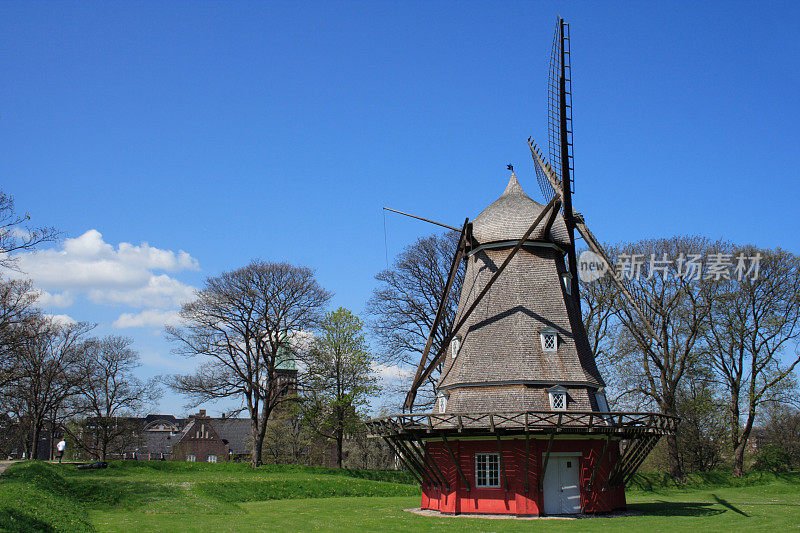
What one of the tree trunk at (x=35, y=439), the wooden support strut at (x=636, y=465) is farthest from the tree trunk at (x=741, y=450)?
the tree trunk at (x=35, y=439)

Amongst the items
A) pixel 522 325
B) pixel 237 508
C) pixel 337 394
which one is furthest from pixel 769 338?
pixel 237 508

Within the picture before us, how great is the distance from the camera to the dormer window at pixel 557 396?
2078cm

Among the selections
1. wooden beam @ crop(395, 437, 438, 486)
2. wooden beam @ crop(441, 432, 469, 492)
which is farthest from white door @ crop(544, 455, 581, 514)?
wooden beam @ crop(395, 437, 438, 486)

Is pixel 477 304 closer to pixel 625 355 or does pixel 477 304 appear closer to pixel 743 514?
pixel 743 514

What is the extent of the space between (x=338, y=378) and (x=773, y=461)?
2556 centimetres

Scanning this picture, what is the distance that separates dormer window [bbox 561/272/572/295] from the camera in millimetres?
24156

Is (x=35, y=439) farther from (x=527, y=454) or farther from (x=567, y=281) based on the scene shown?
(x=567, y=281)

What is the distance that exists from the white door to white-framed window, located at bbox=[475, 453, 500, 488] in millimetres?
1573

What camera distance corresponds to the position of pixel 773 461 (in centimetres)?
3662

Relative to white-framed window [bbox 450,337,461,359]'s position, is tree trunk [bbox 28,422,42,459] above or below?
below

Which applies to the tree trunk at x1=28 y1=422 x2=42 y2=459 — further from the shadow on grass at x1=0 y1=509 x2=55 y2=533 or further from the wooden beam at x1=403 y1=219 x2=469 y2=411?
the shadow on grass at x1=0 y1=509 x2=55 y2=533

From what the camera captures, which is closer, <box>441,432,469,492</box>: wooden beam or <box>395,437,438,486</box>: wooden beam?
<box>441,432,469,492</box>: wooden beam

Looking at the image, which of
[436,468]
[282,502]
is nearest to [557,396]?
[436,468]

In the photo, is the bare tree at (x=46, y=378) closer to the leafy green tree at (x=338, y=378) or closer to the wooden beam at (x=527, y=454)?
the leafy green tree at (x=338, y=378)
